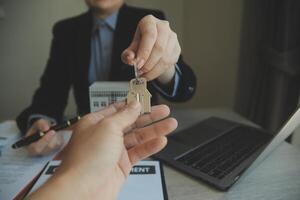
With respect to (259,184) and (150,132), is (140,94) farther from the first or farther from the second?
(259,184)

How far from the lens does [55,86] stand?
3.36 ft

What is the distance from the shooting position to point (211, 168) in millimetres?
626

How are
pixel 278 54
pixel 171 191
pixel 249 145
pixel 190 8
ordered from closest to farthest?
1. pixel 171 191
2. pixel 249 145
3. pixel 278 54
4. pixel 190 8

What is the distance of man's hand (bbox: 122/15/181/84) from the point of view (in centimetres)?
49

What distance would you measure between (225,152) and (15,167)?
1.64ft

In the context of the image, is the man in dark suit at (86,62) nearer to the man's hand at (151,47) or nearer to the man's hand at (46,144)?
the man's hand at (46,144)

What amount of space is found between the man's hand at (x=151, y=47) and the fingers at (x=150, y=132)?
10 centimetres

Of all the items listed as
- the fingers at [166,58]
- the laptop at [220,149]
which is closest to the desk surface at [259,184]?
the laptop at [220,149]

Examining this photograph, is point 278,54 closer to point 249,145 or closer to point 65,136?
point 249,145

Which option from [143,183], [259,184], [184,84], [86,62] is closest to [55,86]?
[86,62]

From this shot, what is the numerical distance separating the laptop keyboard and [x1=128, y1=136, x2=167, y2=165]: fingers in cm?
18

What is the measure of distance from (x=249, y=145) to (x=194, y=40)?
2.66ft

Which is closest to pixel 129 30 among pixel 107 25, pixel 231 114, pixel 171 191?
pixel 107 25

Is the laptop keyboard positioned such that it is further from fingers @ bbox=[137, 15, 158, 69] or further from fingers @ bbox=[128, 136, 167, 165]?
fingers @ bbox=[137, 15, 158, 69]
